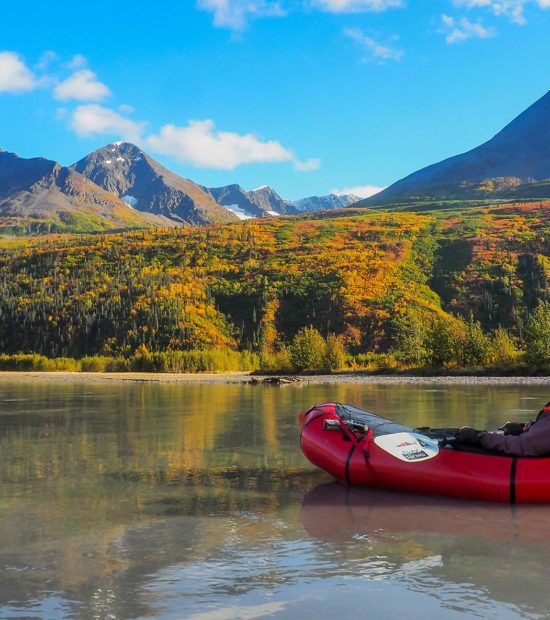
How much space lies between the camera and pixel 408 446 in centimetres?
1094

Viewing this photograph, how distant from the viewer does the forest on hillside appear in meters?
77.1

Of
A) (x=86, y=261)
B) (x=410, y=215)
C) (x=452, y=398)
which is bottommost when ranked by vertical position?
(x=452, y=398)

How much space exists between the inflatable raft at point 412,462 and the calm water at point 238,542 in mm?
233

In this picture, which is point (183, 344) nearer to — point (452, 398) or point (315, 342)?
point (315, 342)

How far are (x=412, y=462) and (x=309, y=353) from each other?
44.2m

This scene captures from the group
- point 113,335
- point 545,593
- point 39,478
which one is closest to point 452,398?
point 39,478

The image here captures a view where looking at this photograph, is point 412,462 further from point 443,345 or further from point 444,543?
point 443,345

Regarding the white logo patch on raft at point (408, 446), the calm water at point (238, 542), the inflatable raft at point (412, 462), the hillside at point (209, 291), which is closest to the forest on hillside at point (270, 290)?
the hillside at point (209, 291)

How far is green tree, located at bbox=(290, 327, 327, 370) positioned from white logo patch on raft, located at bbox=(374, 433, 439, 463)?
43.7 m

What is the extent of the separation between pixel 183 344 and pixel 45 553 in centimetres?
6938

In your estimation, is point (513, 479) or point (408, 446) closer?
point (513, 479)

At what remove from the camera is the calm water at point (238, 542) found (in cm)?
640

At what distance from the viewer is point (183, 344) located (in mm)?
76938

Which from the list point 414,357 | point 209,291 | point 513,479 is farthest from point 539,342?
point 209,291
